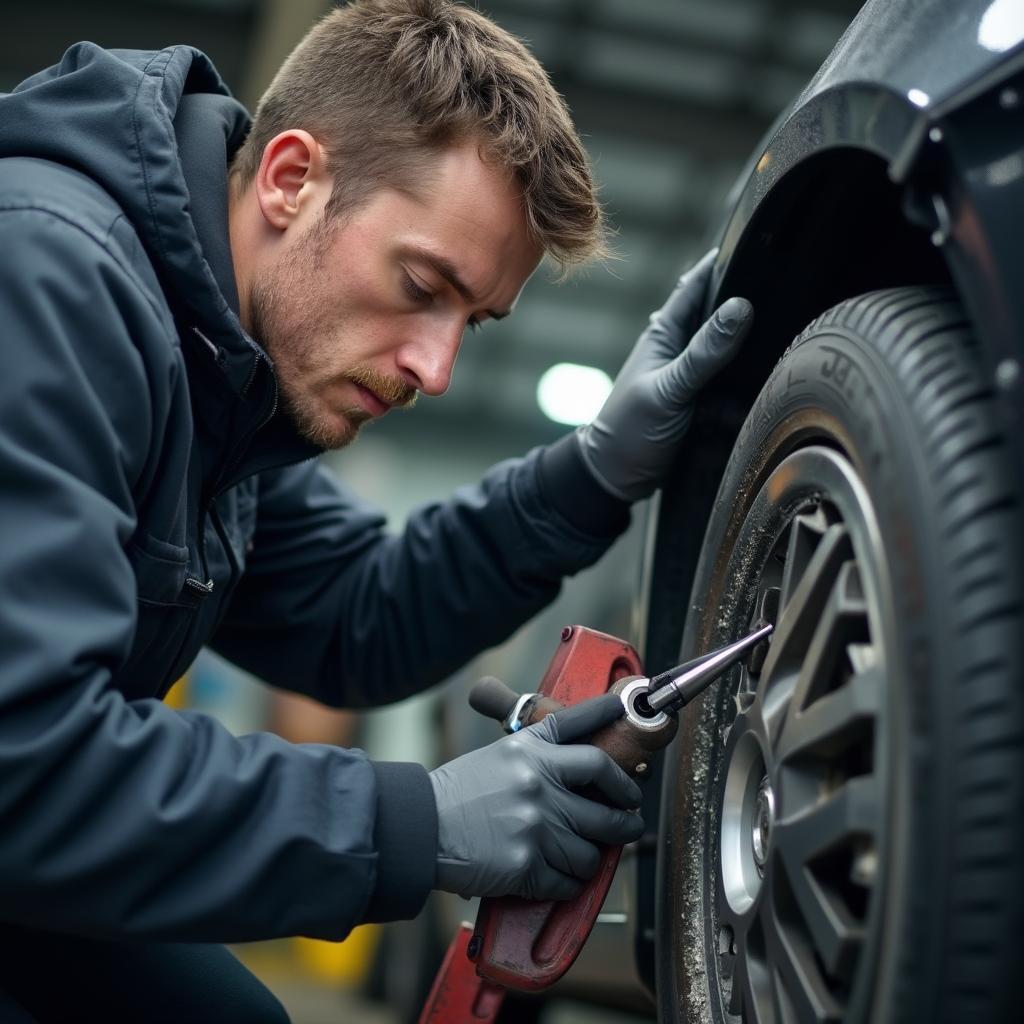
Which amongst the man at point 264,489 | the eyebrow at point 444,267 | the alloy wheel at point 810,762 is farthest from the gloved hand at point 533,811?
the eyebrow at point 444,267

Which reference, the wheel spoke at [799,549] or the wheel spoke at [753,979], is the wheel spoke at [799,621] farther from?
the wheel spoke at [753,979]

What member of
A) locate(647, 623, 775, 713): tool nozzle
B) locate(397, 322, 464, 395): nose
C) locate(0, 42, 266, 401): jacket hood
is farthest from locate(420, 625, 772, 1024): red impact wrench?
locate(0, 42, 266, 401): jacket hood

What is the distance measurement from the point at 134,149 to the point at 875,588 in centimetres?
86

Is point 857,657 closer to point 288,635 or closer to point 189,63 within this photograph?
point 189,63

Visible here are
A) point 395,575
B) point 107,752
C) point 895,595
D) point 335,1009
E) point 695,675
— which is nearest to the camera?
point 895,595

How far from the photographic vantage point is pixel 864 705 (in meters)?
0.77

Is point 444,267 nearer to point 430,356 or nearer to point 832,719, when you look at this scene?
point 430,356

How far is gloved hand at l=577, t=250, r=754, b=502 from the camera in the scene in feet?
4.58

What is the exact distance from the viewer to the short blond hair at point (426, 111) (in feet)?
4.66

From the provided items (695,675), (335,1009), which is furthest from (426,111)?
(335,1009)

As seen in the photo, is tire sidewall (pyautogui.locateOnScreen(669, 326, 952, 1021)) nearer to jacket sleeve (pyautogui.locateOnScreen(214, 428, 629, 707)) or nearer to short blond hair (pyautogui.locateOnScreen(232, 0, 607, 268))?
short blond hair (pyautogui.locateOnScreen(232, 0, 607, 268))

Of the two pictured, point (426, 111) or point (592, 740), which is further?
point (426, 111)

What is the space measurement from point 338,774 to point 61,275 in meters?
0.51

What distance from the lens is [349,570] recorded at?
1.89 m
